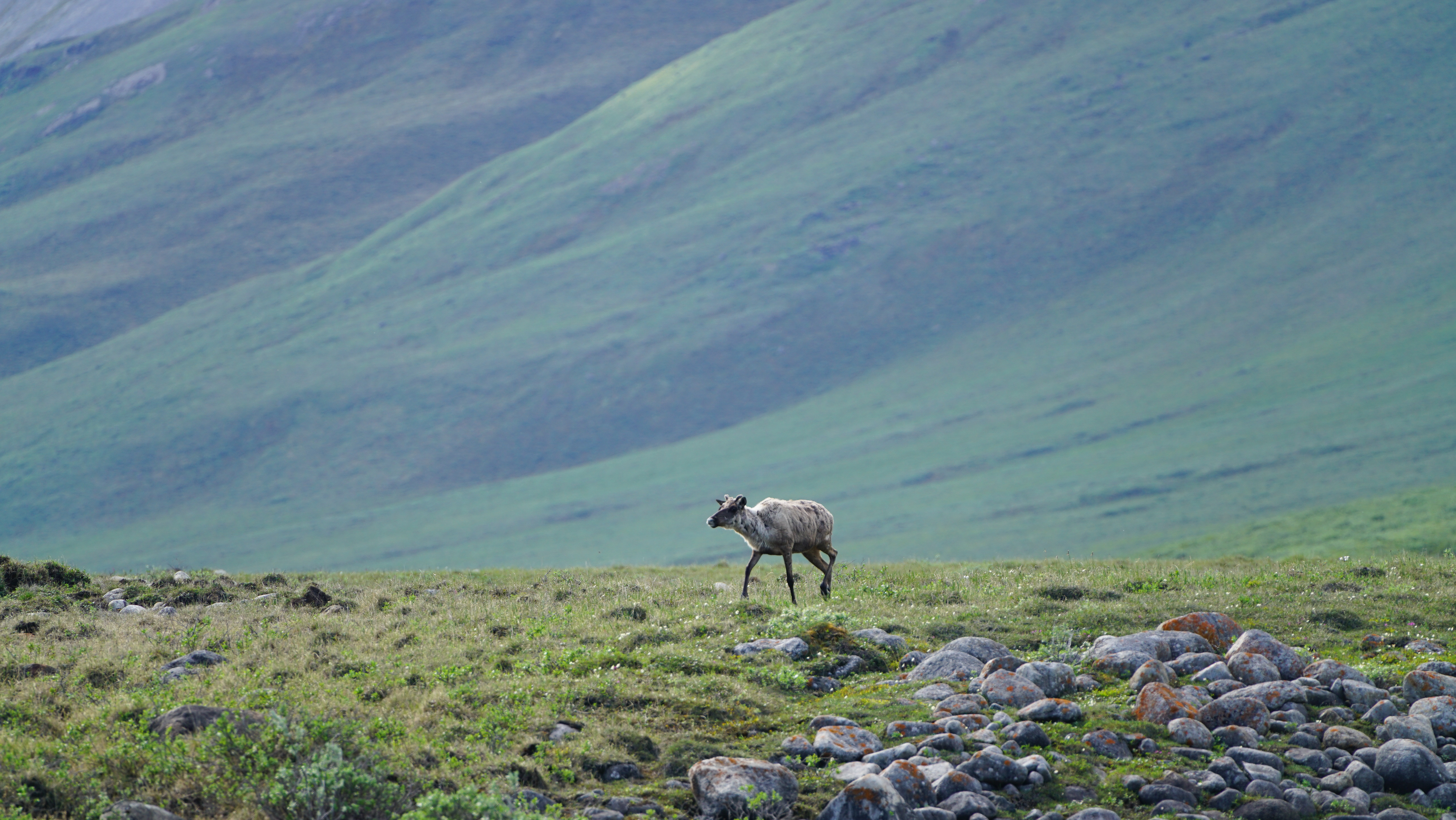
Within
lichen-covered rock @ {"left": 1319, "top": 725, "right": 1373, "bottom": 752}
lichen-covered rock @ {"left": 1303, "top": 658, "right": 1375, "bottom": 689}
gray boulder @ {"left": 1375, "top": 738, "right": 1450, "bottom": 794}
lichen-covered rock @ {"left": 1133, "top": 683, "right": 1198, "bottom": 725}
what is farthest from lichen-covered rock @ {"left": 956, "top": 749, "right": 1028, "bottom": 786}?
lichen-covered rock @ {"left": 1303, "top": 658, "right": 1375, "bottom": 689}

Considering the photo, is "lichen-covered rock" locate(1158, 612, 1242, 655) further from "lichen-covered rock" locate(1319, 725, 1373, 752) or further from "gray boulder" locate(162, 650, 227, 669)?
"gray boulder" locate(162, 650, 227, 669)

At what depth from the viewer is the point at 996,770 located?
13.7 meters

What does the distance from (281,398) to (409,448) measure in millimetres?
24975

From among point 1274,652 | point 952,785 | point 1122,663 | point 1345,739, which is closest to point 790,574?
point 1122,663

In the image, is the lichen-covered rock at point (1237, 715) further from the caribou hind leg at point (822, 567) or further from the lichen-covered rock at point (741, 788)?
the caribou hind leg at point (822, 567)

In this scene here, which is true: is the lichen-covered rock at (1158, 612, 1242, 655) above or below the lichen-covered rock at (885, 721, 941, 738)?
below

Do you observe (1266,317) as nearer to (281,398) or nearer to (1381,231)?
(1381,231)

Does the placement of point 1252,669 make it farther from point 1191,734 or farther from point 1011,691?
point 1011,691

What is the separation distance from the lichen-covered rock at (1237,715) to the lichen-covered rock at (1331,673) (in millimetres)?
1558

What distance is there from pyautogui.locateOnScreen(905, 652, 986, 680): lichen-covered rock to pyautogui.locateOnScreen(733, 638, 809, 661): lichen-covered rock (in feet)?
5.46

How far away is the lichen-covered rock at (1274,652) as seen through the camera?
16938 mm

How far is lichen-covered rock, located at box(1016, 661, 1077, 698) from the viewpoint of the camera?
16297mm

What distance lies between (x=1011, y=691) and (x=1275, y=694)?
11.1 feet

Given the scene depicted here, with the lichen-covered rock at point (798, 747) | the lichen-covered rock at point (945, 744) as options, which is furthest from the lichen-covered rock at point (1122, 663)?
the lichen-covered rock at point (798, 747)
